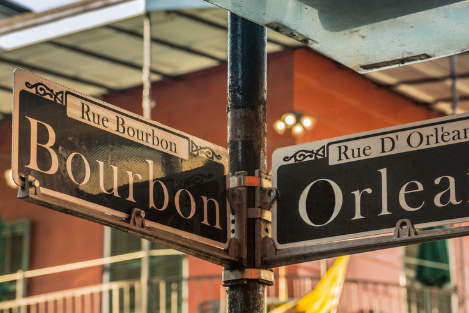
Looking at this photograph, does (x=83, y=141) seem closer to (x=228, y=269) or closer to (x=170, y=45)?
(x=228, y=269)

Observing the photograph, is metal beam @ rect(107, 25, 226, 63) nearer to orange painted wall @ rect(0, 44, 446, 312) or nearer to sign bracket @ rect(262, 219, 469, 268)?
orange painted wall @ rect(0, 44, 446, 312)

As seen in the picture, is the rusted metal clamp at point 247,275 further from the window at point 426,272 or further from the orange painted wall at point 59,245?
the orange painted wall at point 59,245

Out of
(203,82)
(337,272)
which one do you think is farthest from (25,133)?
(203,82)

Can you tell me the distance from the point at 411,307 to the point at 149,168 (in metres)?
11.5

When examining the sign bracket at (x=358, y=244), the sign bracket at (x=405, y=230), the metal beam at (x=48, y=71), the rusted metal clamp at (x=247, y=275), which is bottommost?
the rusted metal clamp at (x=247, y=275)

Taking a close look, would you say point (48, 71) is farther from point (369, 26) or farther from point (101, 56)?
point (369, 26)

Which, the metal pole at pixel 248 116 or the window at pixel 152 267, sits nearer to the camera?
the metal pole at pixel 248 116

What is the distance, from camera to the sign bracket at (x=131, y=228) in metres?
2.26

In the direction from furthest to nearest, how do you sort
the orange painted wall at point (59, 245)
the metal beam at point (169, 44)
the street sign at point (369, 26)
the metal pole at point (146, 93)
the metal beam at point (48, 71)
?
the orange painted wall at point (59, 245) → the metal beam at point (48, 71) → the metal beam at point (169, 44) → the metal pole at point (146, 93) → the street sign at point (369, 26)

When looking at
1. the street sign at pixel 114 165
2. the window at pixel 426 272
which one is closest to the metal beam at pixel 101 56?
the window at pixel 426 272

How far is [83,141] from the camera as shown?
2496 millimetres

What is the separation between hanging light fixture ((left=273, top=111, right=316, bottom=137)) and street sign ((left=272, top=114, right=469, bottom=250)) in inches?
356

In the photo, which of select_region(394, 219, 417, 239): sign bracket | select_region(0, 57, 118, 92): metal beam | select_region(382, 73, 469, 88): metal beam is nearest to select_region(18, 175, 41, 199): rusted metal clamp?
select_region(394, 219, 417, 239): sign bracket

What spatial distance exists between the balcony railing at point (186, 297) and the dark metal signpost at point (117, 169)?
8.03 m
